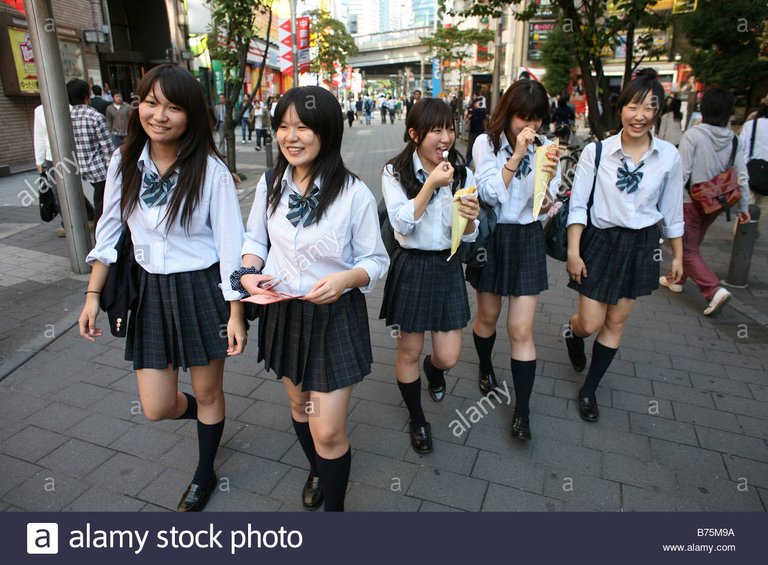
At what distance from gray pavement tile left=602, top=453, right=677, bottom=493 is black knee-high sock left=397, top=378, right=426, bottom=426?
3.16ft

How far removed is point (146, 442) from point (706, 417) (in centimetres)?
323

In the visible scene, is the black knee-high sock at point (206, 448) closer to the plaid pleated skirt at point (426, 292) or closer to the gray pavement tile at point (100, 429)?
the gray pavement tile at point (100, 429)

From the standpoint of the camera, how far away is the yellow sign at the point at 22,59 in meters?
11.5

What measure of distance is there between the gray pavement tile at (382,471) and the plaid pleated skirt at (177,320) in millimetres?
993

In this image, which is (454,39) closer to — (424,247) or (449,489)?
(424,247)

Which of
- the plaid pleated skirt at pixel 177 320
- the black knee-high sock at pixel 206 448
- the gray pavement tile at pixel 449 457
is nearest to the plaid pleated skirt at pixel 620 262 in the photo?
the gray pavement tile at pixel 449 457

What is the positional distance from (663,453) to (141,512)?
2.62m

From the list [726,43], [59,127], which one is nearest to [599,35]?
[59,127]

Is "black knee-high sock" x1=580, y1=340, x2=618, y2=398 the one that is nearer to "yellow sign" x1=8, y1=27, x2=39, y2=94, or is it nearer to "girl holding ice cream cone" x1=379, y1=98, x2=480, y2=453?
"girl holding ice cream cone" x1=379, y1=98, x2=480, y2=453

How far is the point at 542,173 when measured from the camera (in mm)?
2668

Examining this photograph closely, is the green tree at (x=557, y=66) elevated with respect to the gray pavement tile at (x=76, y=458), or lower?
elevated

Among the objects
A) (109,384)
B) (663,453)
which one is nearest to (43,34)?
(109,384)

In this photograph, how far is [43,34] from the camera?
192 inches

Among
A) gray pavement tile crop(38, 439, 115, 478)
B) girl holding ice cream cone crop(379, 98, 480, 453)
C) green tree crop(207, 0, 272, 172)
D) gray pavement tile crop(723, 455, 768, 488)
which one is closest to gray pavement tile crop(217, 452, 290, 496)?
gray pavement tile crop(38, 439, 115, 478)
